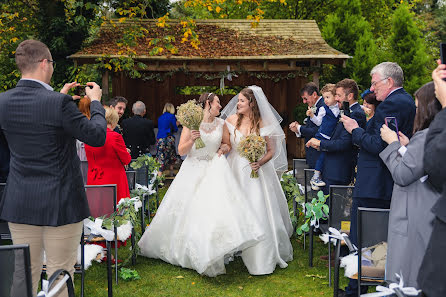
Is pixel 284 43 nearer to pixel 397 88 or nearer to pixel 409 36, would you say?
pixel 409 36

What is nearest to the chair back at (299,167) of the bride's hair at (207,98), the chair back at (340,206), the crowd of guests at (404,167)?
the crowd of guests at (404,167)

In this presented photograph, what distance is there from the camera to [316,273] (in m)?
5.65

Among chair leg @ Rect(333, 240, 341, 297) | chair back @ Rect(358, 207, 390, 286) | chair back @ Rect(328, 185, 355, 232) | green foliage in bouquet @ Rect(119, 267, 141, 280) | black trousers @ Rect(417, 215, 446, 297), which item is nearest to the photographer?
black trousers @ Rect(417, 215, 446, 297)

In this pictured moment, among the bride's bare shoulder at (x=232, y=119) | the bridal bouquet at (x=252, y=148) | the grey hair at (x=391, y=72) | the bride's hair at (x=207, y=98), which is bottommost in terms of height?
the bridal bouquet at (x=252, y=148)

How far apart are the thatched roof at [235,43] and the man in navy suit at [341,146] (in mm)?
8033

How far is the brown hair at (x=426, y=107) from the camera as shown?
303cm

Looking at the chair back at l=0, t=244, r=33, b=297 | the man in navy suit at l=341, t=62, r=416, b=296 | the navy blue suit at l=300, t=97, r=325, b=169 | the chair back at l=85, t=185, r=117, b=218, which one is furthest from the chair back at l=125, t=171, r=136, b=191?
the chair back at l=0, t=244, r=33, b=297

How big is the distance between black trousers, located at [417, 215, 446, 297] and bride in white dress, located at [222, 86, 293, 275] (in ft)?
10.8

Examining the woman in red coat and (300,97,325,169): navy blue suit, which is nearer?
the woman in red coat

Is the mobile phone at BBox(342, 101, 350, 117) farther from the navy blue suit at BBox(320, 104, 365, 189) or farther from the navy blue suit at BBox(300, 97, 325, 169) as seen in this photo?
the navy blue suit at BBox(300, 97, 325, 169)

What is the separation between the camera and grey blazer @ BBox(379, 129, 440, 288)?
304 cm

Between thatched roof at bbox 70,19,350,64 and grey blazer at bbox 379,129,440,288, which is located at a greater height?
thatched roof at bbox 70,19,350,64

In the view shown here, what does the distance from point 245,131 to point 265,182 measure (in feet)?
2.33

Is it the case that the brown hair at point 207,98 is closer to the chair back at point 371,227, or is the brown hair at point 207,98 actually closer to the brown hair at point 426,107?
the chair back at point 371,227
